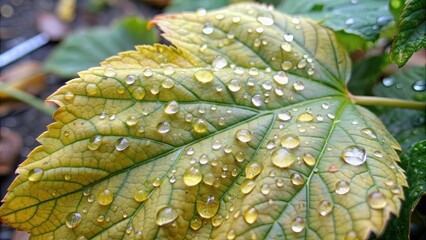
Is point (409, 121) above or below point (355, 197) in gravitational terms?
below

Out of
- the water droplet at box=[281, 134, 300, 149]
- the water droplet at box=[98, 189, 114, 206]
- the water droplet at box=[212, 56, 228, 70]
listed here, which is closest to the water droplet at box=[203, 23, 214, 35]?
the water droplet at box=[212, 56, 228, 70]

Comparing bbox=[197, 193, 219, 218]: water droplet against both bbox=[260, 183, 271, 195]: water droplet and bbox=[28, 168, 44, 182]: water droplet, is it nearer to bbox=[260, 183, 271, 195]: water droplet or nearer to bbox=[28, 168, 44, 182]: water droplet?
bbox=[260, 183, 271, 195]: water droplet

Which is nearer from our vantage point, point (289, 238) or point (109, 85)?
point (289, 238)

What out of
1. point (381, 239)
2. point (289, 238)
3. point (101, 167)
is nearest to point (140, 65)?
point (101, 167)

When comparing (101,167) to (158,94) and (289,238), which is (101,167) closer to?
(158,94)

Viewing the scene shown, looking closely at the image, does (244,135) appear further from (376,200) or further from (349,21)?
(349,21)
